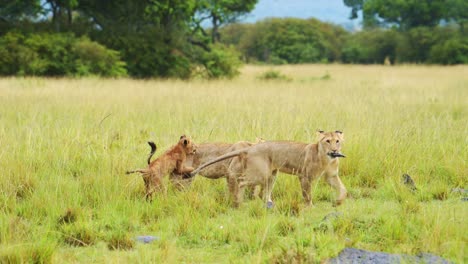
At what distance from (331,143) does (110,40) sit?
19.3 metres

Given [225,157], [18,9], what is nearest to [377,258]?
[225,157]

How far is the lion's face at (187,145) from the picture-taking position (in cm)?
636

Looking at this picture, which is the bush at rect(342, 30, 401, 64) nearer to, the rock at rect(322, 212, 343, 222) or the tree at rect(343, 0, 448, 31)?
the tree at rect(343, 0, 448, 31)

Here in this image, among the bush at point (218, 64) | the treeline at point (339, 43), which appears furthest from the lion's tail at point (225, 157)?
the treeline at point (339, 43)

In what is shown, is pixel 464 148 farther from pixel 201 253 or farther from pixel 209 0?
pixel 209 0

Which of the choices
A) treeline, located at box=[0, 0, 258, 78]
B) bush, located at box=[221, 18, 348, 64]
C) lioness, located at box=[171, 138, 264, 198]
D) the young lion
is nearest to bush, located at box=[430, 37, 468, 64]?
bush, located at box=[221, 18, 348, 64]

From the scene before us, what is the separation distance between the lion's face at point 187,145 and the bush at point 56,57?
1527cm

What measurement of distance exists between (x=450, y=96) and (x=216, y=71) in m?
11.4

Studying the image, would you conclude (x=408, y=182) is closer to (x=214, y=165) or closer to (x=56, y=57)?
(x=214, y=165)

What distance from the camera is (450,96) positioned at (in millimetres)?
14523

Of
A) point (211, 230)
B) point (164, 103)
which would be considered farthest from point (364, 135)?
point (164, 103)

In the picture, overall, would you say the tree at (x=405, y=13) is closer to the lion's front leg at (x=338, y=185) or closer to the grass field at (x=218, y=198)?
the grass field at (x=218, y=198)

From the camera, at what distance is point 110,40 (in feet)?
79.2

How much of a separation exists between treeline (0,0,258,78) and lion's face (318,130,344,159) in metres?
16.2
